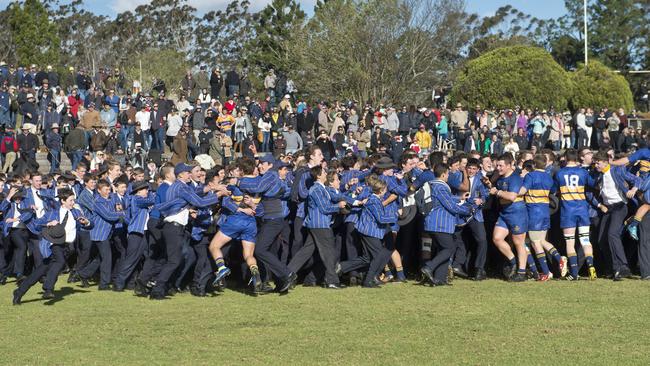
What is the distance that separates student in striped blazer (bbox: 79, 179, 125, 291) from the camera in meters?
13.1

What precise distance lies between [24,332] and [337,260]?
15.0 feet

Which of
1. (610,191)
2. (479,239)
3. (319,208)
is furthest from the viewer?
(479,239)

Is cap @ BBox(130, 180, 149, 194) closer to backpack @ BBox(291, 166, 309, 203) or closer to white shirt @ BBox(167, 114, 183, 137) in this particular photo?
backpack @ BBox(291, 166, 309, 203)

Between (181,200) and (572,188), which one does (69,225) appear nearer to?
(181,200)

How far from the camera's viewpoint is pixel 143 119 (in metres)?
26.4

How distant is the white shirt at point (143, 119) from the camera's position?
1036 inches

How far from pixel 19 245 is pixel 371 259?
17.9 ft

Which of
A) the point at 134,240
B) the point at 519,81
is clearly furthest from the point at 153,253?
the point at 519,81

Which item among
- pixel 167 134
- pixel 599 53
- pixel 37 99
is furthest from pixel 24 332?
pixel 599 53

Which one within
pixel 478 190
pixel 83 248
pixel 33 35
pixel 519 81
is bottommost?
pixel 83 248

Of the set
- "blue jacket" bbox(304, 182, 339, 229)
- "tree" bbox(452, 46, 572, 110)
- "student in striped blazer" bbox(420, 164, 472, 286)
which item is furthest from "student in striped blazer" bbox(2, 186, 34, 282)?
"tree" bbox(452, 46, 572, 110)

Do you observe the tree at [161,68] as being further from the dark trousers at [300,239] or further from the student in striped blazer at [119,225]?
the dark trousers at [300,239]

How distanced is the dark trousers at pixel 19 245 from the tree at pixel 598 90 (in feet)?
113

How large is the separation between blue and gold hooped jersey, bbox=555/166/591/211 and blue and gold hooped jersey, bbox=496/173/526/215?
65cm
